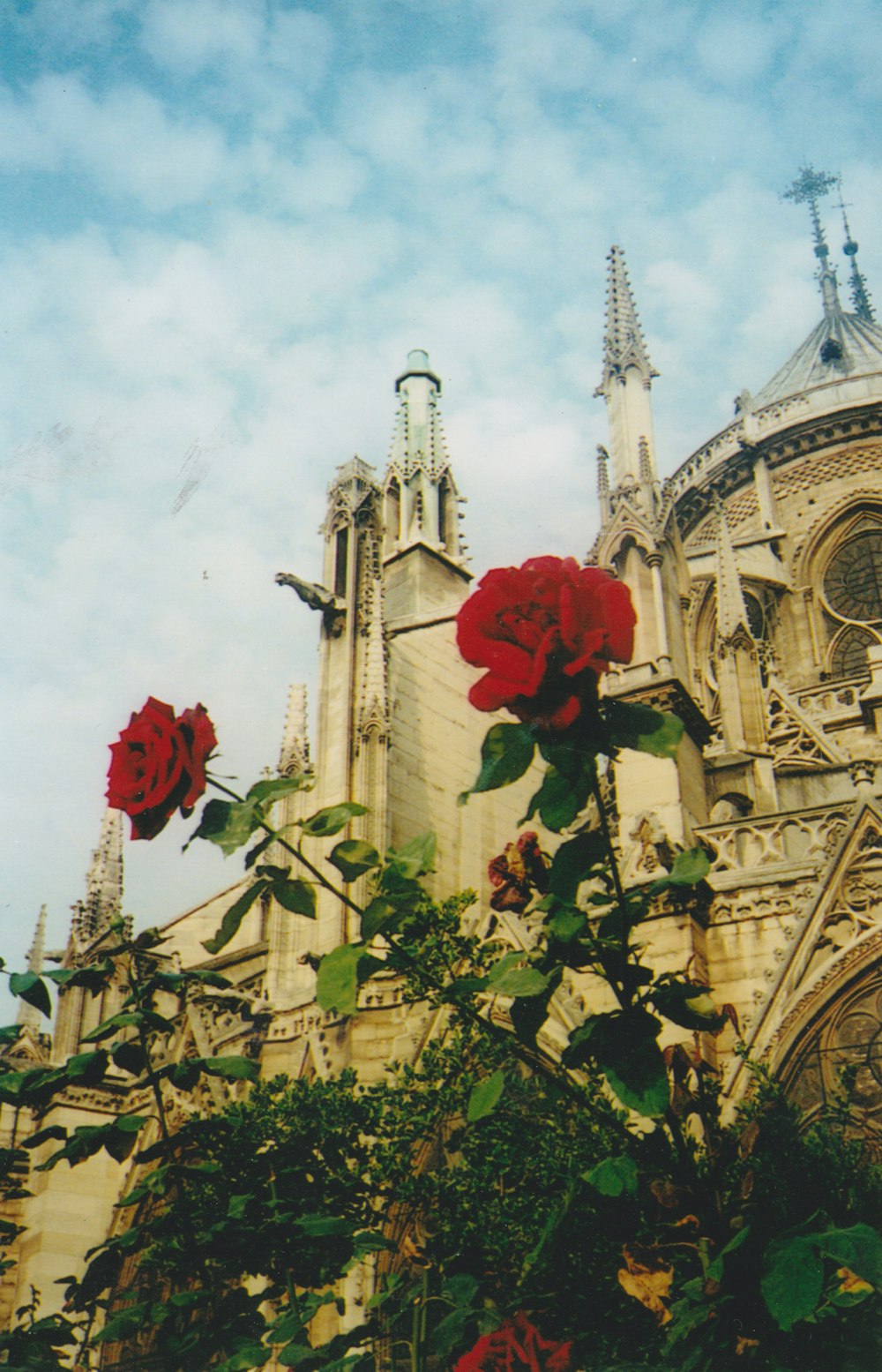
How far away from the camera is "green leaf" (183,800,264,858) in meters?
3.45

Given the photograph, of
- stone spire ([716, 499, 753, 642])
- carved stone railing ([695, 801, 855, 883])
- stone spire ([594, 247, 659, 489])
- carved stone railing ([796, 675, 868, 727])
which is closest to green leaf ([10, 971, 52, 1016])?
carved stone railing ([695, 801, 855, 883])

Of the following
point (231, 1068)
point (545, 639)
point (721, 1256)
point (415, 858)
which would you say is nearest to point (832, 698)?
point (231, 1068)

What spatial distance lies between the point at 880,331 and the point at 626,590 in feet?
118

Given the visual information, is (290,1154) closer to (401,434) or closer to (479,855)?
(479,855)

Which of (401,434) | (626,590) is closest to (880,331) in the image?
(401,434)

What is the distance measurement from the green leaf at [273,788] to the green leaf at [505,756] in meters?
0.53

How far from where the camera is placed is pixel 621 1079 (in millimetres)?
3244

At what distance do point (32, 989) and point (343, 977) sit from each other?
1742 mm

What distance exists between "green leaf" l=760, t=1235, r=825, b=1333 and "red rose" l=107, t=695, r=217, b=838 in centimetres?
166

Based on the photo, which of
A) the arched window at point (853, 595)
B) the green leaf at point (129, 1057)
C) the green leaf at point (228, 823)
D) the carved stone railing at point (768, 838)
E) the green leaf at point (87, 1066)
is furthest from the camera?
the arched window at point (853, 595)

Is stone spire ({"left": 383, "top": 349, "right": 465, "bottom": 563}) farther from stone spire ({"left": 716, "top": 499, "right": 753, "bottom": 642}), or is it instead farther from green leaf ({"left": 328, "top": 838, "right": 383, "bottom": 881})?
green leaf ({"left": 328, "top": 838, "right": 383, "bottom": 881})

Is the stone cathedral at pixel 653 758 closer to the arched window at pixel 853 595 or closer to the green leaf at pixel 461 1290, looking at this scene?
the arched window at pixel 853 595

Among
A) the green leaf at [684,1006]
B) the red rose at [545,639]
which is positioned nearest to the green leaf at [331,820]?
the red rose at [545,639]

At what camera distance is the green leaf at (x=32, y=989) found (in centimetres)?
467
